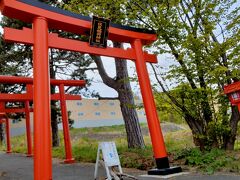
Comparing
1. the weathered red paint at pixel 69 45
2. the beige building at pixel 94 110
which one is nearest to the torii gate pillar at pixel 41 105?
the weathered red paint at pixel 69 45

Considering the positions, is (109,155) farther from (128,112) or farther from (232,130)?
(128,112)

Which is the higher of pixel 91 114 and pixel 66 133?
pixel 91 114

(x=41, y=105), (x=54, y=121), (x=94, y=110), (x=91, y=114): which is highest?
(x=94, y=110)

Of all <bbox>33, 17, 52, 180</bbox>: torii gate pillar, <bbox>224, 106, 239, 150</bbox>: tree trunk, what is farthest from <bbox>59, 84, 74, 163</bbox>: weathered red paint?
<bbox>224, 106, 239, 150</bbox>: tree trunk

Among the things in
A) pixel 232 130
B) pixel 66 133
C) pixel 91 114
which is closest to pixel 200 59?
pixel 232 130

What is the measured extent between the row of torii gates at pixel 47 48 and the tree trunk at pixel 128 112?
12.2ft

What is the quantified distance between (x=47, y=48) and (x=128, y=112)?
612cm

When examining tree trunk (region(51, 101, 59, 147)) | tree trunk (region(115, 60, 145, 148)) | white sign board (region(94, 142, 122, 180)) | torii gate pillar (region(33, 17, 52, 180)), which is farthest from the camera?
tree trunk (region(51, 101, 59, 147))

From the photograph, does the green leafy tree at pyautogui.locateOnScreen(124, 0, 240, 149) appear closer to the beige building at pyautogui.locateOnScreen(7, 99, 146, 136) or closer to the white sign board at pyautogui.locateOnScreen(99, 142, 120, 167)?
the white sign board at pyautogui.locateOnScreen(99, 142, 120, 167)

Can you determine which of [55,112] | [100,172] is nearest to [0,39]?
[55,112]

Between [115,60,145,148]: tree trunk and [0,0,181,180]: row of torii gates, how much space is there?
3709mm

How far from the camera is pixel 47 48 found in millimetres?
6457

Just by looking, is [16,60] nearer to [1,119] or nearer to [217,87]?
[1,119]

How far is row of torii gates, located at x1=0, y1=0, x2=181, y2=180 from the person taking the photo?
19.3 ft
